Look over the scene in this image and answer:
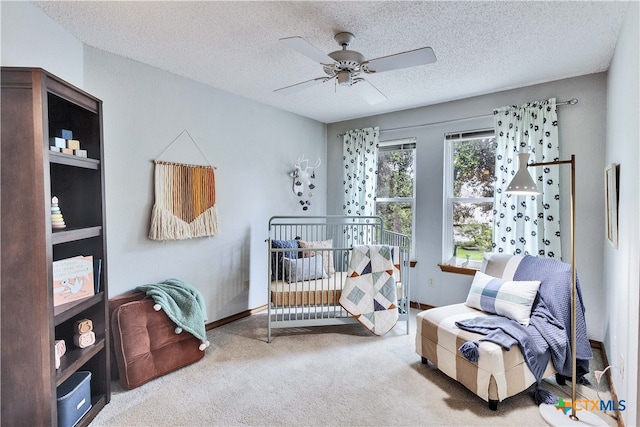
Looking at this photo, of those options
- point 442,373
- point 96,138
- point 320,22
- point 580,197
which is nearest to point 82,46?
point 96,138

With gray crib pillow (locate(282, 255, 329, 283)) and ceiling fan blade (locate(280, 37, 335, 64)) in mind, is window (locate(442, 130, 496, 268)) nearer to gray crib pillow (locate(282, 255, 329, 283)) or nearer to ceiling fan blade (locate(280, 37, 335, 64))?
gray crib pillow (locate(282, 255, 329, 283))

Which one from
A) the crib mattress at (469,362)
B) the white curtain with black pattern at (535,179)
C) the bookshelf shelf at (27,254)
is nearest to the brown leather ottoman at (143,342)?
the bookshelf shelf at (27,254)

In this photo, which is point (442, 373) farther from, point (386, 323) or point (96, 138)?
point (96, 138)

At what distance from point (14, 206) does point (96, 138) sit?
0.67 metres

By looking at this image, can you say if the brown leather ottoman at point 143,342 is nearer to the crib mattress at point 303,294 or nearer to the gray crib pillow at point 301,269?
the crib mattress at point 303,294

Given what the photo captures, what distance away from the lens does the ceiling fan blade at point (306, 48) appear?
70.9 inches

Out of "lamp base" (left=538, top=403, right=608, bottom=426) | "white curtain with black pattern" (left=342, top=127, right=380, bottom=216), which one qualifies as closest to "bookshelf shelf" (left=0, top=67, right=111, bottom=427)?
"lamp base" (left=538, top=403, right=608, bottom=426)

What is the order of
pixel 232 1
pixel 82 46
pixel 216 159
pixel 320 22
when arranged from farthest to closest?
pixel 216 159, pixel 82 46, pixel 320 22, pixel 232 1

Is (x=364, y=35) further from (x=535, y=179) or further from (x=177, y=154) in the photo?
(x=535, y=179)

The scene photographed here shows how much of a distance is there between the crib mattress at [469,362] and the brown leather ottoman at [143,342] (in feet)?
5.98

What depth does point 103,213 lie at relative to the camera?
6.99 ft

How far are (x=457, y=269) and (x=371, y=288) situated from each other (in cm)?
115

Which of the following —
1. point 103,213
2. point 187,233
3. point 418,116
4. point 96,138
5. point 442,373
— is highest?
point 418,116

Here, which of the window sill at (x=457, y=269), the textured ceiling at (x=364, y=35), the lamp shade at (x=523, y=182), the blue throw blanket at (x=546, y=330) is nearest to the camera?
the textured ceiling at (x=364, y=35)
